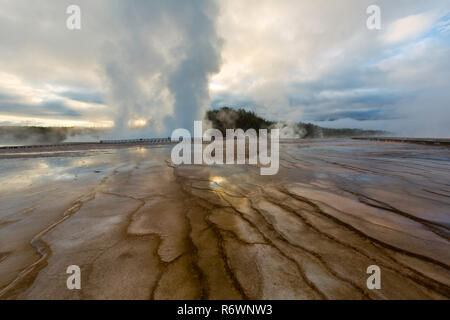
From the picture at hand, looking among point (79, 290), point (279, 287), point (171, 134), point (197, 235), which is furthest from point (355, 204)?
point (171, 134)

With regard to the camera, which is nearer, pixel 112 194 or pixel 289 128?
pixel 112 194

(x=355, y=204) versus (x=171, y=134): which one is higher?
(x=171, y=134)

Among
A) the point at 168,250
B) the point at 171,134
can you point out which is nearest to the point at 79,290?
the point at 168,250

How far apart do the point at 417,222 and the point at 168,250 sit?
466 cm

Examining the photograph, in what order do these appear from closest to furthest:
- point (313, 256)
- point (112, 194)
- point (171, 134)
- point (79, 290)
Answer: point (79, 290), point (313, 256), point (112, 194), point (171, 134)

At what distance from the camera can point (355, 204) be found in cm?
424

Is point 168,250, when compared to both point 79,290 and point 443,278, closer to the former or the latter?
point 79,290

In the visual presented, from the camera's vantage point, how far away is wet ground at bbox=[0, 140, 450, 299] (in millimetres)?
1943

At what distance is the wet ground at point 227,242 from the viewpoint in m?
1.94

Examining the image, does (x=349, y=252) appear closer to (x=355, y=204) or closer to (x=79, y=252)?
(x=355, y=204)

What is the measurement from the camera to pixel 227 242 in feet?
9.05
